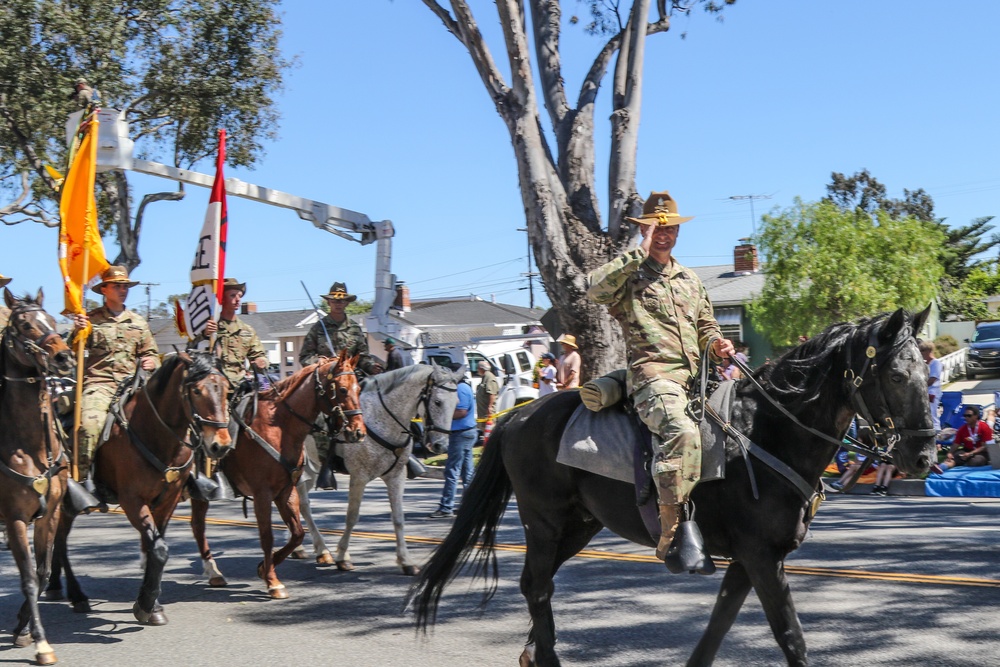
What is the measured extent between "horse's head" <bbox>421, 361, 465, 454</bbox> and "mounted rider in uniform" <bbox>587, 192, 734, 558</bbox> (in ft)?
14.4

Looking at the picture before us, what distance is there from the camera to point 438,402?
10.2 m

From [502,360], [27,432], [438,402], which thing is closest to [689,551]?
[27,432]

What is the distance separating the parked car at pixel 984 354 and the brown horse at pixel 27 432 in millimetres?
36512

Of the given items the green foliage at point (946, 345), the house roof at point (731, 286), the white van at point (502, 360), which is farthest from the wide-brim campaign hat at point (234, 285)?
the green foliage at point (946, 345)

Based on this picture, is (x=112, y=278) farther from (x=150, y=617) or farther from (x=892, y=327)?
(x=892, y=327)

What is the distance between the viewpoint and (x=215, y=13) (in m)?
23.0

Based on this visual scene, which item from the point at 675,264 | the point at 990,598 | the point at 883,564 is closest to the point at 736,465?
the point at 675,264

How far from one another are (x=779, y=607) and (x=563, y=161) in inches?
408

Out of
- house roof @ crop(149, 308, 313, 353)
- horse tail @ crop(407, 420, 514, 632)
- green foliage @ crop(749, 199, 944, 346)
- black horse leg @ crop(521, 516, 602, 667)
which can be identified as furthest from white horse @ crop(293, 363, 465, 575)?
house roof @ crop(149, 308, 313, 353)

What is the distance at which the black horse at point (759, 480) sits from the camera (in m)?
4.96

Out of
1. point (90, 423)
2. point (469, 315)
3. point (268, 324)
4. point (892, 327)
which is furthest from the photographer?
point (268, 324)

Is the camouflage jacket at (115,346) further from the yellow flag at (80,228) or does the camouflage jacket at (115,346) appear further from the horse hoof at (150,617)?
the horse hoof at (150,617)

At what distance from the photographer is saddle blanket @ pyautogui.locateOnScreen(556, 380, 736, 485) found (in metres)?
5.33

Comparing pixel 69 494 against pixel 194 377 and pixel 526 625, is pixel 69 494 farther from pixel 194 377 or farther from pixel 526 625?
pixel 526 625
